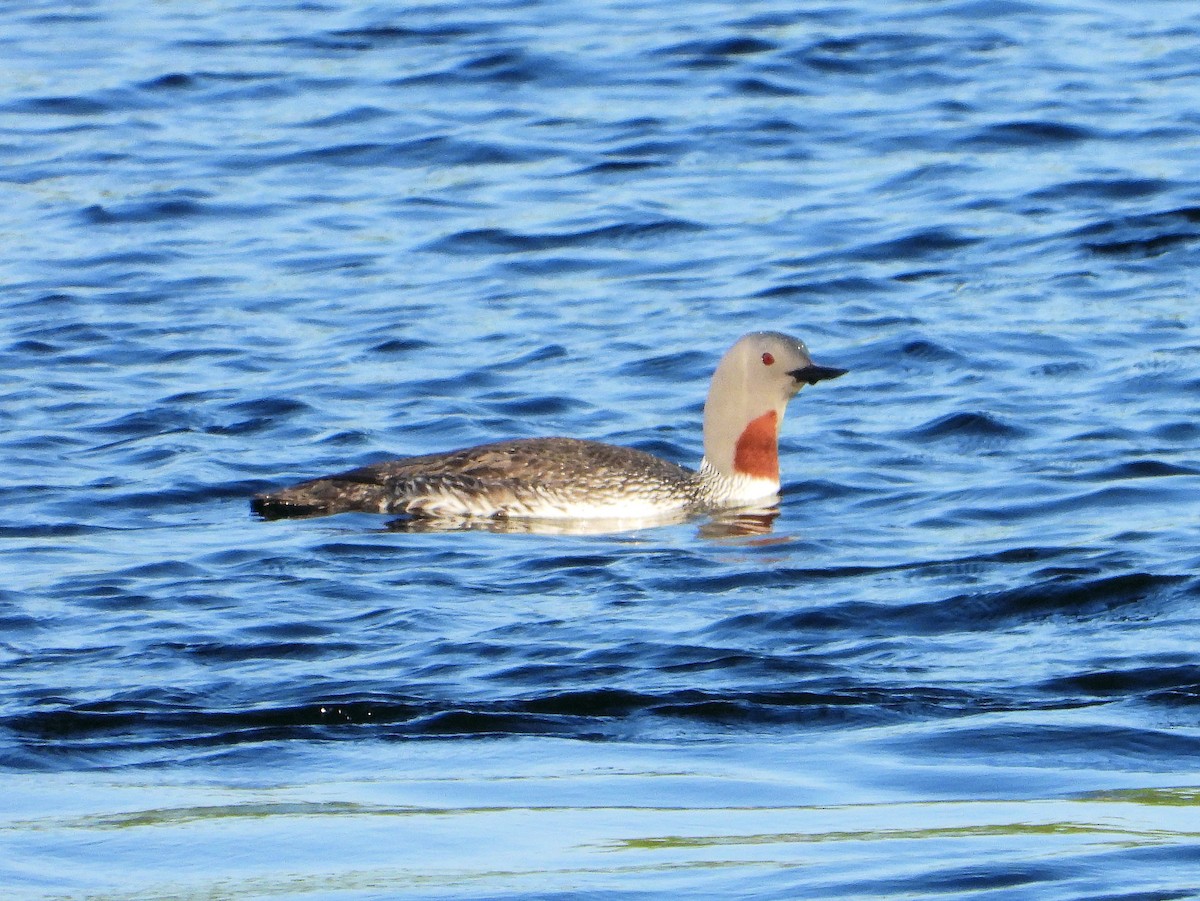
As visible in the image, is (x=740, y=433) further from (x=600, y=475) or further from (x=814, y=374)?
(x=600, y=475)

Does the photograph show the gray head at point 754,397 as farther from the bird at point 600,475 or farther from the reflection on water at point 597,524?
the reflection on water at point 597,524

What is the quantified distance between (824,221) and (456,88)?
4832mm

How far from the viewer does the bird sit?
11047 millimetres

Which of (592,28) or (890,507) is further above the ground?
(592,28)

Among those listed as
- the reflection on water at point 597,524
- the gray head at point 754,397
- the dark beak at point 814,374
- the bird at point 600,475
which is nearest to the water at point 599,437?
the reflection on water at point 597,524

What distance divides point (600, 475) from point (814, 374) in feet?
3.64

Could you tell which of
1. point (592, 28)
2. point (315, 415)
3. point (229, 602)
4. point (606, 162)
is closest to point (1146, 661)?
point (229, 602)

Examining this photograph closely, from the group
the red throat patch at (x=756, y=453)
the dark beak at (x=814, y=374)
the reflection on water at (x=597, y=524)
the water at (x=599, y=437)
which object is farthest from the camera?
the red throat patch at (x=756, y=453)

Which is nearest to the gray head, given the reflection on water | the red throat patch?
the red throat patch

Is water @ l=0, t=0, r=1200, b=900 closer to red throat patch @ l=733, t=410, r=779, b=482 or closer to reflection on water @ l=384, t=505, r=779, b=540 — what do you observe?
reflection on water @ l=384, t=505, r=779, b=540

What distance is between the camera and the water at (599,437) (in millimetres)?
6484

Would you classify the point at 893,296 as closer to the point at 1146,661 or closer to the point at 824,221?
the point at 824,221

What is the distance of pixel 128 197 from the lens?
17.5 m

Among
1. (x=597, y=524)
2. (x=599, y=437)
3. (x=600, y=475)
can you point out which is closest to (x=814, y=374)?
(x=600, y=475)
